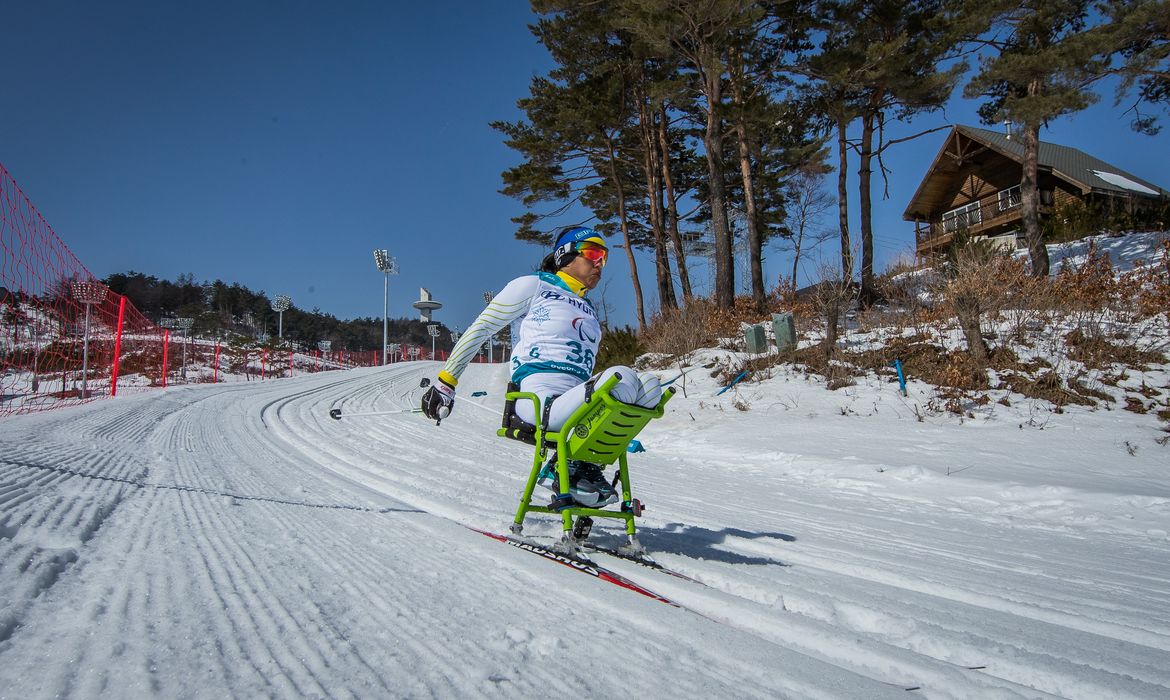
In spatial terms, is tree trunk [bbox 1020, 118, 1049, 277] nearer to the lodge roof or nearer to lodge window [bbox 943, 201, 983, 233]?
the lodge roof

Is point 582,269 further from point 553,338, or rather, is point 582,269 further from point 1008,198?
point 1008,198

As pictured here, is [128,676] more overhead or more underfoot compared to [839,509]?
more overhead

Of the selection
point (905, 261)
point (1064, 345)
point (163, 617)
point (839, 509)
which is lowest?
point (839, 509)

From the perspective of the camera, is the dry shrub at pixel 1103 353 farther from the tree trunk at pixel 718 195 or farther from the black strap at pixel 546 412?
the black strap at pixel 546 412

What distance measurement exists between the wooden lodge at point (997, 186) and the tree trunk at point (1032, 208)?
748 centimetres

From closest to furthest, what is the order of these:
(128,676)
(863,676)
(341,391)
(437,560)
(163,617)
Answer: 1. (128,676)
2. (163,617)
3. (863,676)
4. (437,560)
5. (341,391)

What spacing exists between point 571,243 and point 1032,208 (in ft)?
54.7

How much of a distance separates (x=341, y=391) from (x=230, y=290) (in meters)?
76.3

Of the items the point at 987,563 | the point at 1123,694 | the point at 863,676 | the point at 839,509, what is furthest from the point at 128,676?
the point at 839,509

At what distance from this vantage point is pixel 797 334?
11.3m

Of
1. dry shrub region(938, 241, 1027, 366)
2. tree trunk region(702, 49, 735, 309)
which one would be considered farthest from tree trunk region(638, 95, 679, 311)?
dry shrub region(938, 241, 1027, 366)

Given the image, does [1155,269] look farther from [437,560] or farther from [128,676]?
[128,676]

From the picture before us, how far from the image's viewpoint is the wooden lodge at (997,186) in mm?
23672

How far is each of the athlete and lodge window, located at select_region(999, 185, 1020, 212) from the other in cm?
3042
